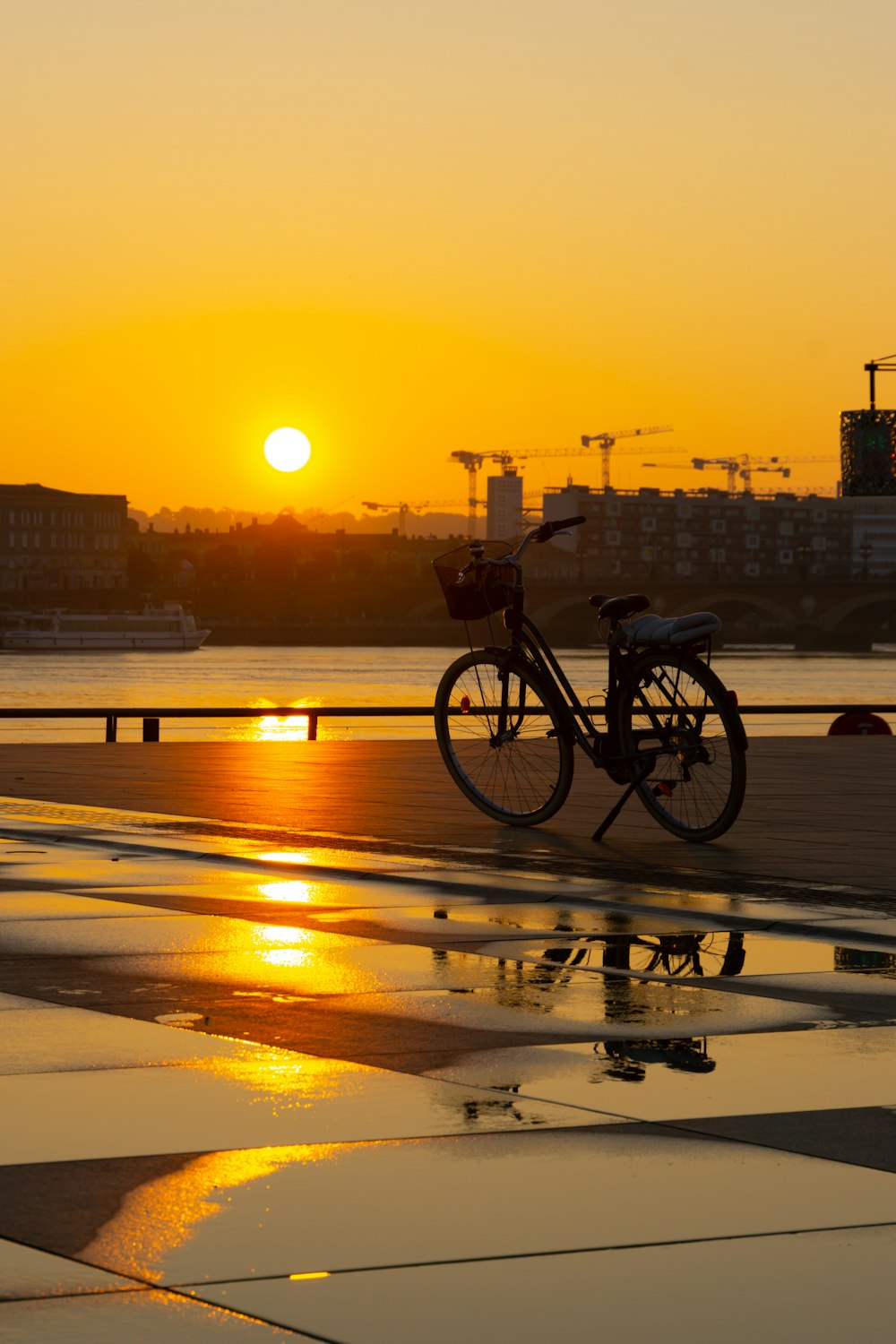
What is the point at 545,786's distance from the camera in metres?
9.88

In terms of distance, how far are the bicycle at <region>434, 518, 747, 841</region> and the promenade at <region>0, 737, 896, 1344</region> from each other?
664mm

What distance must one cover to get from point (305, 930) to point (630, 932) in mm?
914

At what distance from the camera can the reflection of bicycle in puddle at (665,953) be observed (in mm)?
5719

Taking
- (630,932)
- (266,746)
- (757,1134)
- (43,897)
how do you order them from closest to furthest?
(757,1134), (630,932), (43,897), (266,746)

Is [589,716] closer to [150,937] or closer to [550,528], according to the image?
[550,528]

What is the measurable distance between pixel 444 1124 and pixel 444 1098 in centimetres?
22

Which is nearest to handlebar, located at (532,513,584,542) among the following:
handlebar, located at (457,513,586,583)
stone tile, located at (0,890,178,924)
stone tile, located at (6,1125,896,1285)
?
handlebar, located at (457,513,586,583)

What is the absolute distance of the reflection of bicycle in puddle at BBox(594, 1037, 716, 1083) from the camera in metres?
4.25

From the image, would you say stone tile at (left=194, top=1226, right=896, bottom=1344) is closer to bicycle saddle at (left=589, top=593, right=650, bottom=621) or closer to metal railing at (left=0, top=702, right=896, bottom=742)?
bicycle saddle at (left=589, top=593, right=650, bottom=621)

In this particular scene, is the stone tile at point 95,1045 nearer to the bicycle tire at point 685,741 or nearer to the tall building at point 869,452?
the bicycle tire at point 685,741

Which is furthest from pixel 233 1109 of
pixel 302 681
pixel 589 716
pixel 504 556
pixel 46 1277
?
pixel 302 681

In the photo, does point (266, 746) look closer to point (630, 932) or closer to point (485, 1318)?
point (630, 932)

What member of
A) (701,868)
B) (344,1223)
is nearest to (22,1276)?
(344,1223)

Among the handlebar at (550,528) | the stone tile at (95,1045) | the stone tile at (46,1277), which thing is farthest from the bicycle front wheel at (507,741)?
the stone tile at (46,1277)
